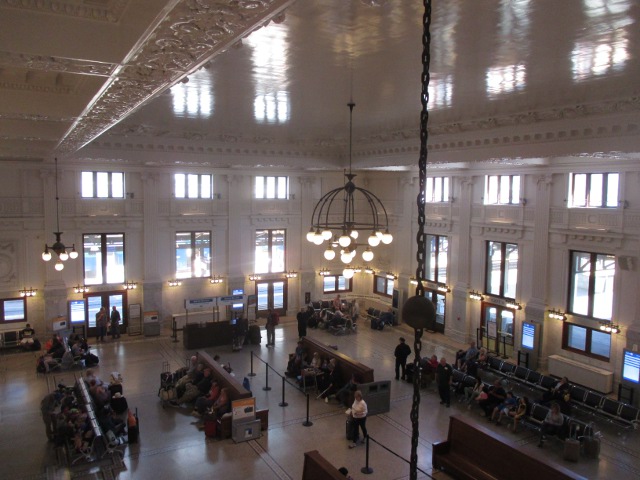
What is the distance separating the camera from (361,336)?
760 inches

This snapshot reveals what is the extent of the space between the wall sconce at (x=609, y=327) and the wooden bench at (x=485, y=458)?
6.01 meters

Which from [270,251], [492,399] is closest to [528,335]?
[492,399]

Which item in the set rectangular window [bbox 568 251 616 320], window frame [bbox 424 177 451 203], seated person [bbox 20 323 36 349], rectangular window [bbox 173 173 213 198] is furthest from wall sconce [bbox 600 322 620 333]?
seated person [bbox 20 323 36 349]

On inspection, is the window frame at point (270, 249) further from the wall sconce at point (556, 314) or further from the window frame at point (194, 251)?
the wall sconce at point (556, 314)

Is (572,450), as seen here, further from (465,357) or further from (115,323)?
(115,323)

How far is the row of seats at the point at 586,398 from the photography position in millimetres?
11664

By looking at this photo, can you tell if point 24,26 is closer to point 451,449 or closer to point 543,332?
point 451,449

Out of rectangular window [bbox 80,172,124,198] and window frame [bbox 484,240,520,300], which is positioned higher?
rectangular window [bbox 80,172,124,198]

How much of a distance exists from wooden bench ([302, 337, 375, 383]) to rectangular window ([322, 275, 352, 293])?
24.8ft

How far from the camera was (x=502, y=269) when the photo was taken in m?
16.9

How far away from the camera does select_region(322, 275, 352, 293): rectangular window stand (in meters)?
22.7

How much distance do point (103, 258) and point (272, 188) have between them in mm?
6859

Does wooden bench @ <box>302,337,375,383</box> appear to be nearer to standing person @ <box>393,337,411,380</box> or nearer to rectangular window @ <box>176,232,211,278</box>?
standing person @ <box>393,337,411,380</box>

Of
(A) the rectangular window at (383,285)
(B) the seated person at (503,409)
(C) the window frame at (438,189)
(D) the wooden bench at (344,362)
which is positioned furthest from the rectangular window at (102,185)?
(B) the seated person at (503,409)
